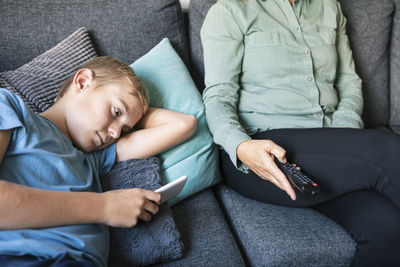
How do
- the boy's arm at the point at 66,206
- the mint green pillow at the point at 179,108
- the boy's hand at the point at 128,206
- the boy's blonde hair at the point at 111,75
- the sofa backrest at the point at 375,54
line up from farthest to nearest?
the sofa backrest at the point at 375,54 → the mint green pillow at the point at 179,108 → the boy's blonde hair at the point at 111,75 → the boy's hand at the point at 128,206 → the boy's arm at the point at 66,206

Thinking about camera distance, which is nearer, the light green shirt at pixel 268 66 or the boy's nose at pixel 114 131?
the boy's nose at pixel 114 131

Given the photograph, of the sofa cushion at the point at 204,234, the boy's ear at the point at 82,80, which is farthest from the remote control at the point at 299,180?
the boy's ear at the point at 82,80

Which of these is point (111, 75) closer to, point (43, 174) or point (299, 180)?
point (43, 174)

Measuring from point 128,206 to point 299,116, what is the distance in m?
0.72

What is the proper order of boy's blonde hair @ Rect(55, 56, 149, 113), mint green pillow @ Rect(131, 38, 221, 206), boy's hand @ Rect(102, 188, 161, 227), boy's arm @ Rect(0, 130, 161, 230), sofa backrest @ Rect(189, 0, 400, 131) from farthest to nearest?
sofa backrest @ Rect(189, 0, 400, 131)
mint green pillow @ Rect(131, 38, 221, 206)
boy's blonde hair @ Rect(55, 56, 149, 113)
boy's hand @ Rect(102, 188, 161, 227)
boy's arm @ Rect(0, 130, 161, 230)

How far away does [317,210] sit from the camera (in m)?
1.08

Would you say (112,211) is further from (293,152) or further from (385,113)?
(385,113)

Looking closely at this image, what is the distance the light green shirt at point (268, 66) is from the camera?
3.92ft

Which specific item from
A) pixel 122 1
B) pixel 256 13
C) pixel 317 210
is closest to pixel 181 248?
pixel 317 210

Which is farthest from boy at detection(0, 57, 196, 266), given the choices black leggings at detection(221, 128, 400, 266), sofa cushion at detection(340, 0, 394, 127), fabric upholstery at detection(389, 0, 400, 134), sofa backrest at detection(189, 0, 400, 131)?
fabric upholstery at detection(389, 0, 400, 134)

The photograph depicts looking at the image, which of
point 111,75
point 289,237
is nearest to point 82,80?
point 111,75

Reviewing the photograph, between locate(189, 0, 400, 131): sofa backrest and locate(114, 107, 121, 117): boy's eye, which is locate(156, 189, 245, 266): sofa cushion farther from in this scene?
locate(189, 0, 400, 131): sofa backrest

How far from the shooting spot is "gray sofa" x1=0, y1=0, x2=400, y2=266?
36.9 inches

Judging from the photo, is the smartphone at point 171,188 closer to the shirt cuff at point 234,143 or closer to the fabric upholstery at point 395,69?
the shirt cuff at point 234,143
